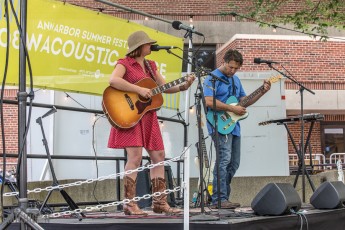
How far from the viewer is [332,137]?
65.0 ft

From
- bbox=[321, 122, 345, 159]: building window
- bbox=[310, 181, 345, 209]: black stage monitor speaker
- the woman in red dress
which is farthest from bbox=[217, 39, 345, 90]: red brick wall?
the woman in red dress

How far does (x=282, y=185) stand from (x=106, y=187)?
164 inches

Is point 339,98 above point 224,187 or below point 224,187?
above

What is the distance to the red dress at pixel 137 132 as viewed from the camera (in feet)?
17.8

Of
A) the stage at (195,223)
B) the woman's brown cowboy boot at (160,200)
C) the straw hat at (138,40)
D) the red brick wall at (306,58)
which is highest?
the red brick wall at (306,58)

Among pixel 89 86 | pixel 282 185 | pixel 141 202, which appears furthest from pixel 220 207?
pixel 89 86

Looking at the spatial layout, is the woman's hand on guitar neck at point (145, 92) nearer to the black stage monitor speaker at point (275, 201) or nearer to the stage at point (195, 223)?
the stage at point (195, 223)

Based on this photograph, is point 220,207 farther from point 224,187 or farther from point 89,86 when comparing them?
point 89,86

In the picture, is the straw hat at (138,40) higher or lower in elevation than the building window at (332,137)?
higher

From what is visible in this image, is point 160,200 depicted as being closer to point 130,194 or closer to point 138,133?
point 130,194

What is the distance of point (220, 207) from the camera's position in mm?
6082

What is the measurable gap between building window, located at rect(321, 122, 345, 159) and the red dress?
1489cm

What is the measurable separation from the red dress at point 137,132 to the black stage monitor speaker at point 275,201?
109cm

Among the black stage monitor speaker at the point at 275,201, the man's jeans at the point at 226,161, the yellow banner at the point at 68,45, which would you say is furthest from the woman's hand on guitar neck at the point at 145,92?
the yellow banner at the point at 68,45
